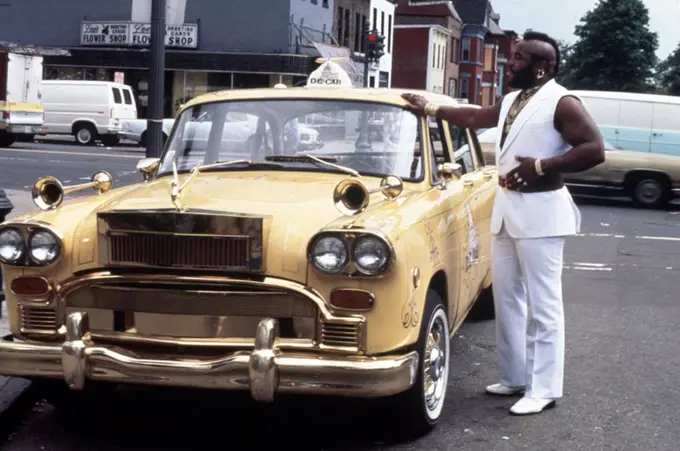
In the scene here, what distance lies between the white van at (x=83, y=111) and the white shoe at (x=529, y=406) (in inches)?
1267

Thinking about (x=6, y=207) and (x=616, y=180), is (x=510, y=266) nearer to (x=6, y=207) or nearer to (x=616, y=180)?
(x=6, y=207)

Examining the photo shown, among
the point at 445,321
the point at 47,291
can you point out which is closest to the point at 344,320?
the point at 445,321

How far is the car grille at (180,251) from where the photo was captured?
4805mm

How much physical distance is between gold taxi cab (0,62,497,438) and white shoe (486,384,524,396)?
80 centimetres

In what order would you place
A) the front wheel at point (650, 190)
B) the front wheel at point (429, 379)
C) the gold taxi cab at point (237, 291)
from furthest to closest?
the front wheel at point (650, 190)
the front wheel at point (429, 379)
the gold taxi cab at point (237, 291)

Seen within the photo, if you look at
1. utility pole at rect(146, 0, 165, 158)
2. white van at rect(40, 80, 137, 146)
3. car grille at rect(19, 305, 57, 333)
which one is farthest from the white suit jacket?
white van at rect(40, 80, 137, 146)

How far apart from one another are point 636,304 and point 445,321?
182 inches

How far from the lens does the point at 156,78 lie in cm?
1002

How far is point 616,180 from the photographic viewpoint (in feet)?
68.3

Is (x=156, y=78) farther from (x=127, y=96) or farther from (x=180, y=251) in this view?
(x=127, y=96)

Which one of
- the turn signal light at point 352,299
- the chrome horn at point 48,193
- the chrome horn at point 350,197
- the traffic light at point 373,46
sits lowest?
the turn signal light at point 352,299

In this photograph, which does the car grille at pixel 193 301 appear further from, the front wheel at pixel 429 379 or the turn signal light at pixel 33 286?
the front wheel at pixel 429 379

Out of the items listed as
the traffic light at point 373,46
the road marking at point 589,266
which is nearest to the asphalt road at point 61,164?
the traffic light at point 373,46

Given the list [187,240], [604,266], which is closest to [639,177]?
[604,266]
